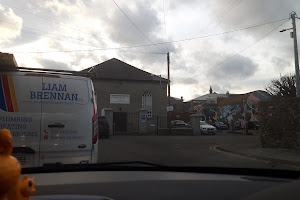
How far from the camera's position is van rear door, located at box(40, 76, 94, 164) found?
14.3ft

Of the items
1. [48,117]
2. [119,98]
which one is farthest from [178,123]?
[48,117]

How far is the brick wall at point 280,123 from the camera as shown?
12.4 m

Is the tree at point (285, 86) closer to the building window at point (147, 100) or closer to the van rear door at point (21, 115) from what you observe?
the building window at point (147, 100)

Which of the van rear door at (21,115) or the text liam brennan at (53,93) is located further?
the text liam brennan at (53,93)

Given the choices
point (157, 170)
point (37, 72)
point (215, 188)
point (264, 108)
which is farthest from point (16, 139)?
point (264, 108)

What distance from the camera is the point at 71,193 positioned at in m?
2.03

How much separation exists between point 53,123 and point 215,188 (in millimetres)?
3041

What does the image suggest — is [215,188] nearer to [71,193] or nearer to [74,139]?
[71,193]

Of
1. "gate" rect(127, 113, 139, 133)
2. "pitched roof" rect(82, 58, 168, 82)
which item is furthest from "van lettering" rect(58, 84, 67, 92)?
"pitched roof" rect(82, 58, 168, 82)

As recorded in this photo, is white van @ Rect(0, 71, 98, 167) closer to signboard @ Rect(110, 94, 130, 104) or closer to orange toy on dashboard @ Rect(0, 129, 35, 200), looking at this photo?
orange toy on dashboard @ Rect(0, 129, 35, 200)

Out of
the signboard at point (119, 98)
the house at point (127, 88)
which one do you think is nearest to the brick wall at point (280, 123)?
the house at point (127, 88)

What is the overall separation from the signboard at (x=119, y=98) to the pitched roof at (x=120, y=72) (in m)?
2.29

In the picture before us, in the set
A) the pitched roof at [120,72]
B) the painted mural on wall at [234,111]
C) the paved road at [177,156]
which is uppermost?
the pitched roof at [120,72]

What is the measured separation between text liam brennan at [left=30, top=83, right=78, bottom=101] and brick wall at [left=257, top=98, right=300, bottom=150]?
11151 mm
